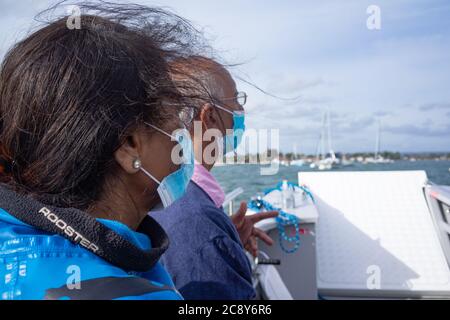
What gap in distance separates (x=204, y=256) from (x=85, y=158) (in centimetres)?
82

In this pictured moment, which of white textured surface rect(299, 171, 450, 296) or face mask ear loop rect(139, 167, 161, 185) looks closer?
face mask ear loop rect(139, 167, 161, 185)

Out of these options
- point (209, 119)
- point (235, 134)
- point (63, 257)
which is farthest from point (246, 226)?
point (63, 257)

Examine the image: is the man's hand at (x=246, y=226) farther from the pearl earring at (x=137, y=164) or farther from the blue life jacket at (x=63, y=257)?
the blue life jacket at (x=63, y=257)

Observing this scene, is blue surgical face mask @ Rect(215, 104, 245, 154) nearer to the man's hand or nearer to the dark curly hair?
the man's hand

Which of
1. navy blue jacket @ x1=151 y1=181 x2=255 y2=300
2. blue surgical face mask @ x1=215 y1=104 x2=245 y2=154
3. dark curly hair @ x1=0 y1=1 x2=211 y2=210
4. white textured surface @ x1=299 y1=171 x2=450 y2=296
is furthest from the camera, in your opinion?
white textured surface @ x1=299 y1=171 x2=450 y2=296

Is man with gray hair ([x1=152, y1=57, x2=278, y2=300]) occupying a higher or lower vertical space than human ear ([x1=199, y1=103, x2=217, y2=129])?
lower

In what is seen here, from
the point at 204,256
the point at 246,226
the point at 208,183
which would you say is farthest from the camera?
the point at 246,226

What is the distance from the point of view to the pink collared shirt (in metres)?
1.79

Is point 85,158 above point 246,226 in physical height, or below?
above

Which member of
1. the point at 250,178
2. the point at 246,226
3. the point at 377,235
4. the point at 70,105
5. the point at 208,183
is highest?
the point at 70,105

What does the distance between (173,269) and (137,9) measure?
98cm

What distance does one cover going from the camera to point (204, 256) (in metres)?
1.57

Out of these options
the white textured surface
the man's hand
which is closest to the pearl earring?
the man's hand

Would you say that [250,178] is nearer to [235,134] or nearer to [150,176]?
[235,134]
